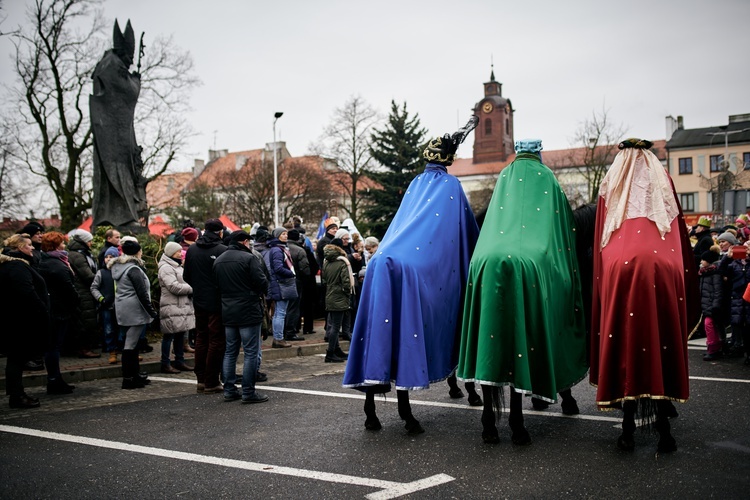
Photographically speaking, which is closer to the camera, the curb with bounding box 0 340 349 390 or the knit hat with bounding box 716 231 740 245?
the curb with bounding box 0 340 349 390

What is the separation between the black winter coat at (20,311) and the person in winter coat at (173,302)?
198 cm

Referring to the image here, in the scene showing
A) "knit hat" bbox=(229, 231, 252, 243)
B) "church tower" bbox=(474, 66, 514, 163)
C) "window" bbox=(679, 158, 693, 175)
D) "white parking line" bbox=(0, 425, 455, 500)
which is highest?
"church tower" bbox=(474, 66, 514, 163)

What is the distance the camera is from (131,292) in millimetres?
9086

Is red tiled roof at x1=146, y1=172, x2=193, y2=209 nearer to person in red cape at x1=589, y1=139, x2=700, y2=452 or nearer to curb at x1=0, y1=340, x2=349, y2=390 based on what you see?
curb at x1=0, y1=340, x2=349, y2=390

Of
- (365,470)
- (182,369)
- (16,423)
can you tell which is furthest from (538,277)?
(182,369)

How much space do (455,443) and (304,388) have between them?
126 inches

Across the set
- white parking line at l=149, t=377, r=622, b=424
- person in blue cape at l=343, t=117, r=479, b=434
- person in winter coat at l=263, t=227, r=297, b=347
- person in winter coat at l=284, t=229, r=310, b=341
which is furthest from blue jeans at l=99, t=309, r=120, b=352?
person in blue cape at l=343, t=117, r=479, b=434

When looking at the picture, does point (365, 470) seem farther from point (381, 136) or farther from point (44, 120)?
point (381, 136)

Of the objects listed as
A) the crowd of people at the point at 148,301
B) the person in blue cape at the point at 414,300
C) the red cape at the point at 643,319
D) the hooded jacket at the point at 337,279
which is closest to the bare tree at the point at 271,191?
the crowd of people at the point at 148,301

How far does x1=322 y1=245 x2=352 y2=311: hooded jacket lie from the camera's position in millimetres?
10898

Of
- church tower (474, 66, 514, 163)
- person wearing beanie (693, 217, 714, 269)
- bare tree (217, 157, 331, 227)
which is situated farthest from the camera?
church tower (474, 66, 514, 163)

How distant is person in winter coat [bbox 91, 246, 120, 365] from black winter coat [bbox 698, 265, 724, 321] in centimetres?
916

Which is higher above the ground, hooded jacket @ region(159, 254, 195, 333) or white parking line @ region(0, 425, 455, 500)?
hooded jacket @ region(159, 254, 195, 333)

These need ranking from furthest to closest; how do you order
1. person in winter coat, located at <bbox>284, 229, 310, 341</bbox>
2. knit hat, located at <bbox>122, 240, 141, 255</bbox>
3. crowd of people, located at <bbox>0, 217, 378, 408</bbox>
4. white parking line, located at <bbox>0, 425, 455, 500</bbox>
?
person in winter coat, located at <bbox>284, 229, 310, 341</bbox>, knit hat, located at <bbox>122, 240, 141, 255</bbox>, crowd of people, located at <bbox>0, 217, 378, 408</bbox>, white parking line, located at <bbox>0, 425, 455, 500</bbox>
